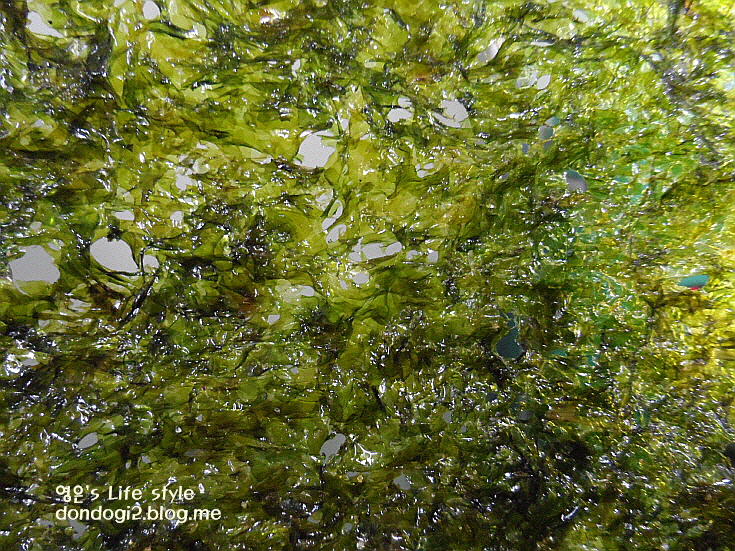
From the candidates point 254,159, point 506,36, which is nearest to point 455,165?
point 506,36

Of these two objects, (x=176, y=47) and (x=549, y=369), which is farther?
(x=549, y=369)

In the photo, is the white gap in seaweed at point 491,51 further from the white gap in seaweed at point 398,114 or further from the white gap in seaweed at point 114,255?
the white gap in seaweed at point 114,255

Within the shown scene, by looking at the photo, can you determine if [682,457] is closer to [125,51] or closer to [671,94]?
[671,94]

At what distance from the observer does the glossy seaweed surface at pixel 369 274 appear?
2.61ft

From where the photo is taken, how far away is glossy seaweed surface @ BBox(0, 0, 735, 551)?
80cm

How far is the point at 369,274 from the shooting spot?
89cm

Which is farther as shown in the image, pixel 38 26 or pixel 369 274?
pixel 369 274

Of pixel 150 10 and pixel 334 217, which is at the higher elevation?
pixel 150 10

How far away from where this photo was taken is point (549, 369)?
0.93 meters

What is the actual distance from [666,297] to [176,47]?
3.09 ft

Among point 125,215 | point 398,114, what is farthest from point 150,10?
point 398,114

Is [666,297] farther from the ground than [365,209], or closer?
closer

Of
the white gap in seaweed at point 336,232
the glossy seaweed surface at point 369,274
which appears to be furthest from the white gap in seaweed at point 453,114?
the white gap in seaweed at point 336,232

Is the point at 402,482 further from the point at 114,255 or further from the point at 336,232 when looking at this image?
the point at 114,255
